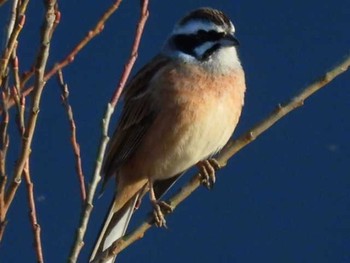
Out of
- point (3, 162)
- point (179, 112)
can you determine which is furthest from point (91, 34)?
point (179, 112)

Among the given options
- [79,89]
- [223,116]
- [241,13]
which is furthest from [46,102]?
[223,116]

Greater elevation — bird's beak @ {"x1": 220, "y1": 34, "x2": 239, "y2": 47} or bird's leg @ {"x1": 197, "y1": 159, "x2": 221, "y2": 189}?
bird's beak @ {"x1": 220, "y1": 34, "x2": 239, "y2": 47}

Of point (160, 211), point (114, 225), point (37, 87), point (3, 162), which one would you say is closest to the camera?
point (37, 87)

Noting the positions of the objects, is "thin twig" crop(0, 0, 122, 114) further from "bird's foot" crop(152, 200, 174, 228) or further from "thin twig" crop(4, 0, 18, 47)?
"bird's foot" crop(152, 200, 174, 228)

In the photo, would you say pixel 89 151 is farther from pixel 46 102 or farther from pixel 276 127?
pixel 276 127

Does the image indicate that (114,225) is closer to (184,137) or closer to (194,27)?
(184,137)

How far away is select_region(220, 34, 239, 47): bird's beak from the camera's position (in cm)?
425

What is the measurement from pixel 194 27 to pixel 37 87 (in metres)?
2.00

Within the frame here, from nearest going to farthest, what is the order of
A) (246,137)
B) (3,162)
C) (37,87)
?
(37,87), (3,162), (246,137)

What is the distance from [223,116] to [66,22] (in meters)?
2.03

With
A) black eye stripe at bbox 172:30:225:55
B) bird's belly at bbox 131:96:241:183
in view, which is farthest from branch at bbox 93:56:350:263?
black eye stripe at bbox 172:30:225:55

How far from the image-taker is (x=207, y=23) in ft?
14.1

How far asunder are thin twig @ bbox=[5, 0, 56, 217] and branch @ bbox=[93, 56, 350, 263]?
405 millimetres

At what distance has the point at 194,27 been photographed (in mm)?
4395
